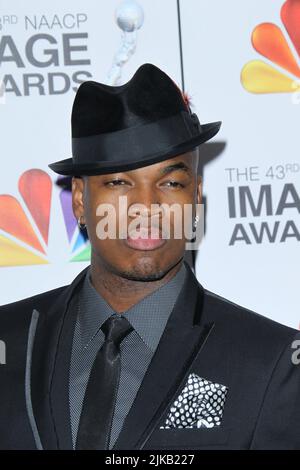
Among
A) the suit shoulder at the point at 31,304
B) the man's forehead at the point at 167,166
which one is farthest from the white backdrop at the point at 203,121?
the man's forehead at the point at 167,166

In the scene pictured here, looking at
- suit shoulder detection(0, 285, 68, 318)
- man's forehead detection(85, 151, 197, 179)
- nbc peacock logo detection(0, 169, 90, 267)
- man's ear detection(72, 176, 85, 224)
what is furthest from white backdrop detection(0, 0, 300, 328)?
man's forehead detection(85, 151, 197, 179)

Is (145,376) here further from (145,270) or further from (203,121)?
(203,121)

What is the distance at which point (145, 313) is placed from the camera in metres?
2.05

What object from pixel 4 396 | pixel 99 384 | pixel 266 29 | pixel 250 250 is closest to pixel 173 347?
pixel 99 384

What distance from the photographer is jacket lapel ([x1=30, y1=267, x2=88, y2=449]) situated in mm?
1937

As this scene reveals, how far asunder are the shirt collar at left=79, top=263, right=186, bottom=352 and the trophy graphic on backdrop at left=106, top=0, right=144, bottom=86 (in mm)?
647

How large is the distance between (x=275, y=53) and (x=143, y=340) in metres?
0.91

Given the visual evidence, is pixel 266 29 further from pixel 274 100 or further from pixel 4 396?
pixel 4 396

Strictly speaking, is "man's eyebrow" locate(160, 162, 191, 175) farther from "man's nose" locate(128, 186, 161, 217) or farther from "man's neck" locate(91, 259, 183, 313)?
"man's neck" locate(91, 259, 183, 313)

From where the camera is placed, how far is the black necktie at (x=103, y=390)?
1.92 meters

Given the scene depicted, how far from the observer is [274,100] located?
99.7 inches

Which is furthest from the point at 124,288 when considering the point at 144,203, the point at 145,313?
the point at 144,203

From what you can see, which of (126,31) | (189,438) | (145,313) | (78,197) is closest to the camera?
(189,438)
